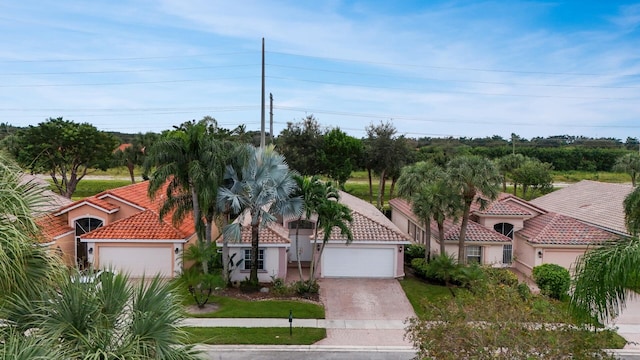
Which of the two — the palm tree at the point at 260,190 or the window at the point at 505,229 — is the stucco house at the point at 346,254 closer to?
the palm tree at the point at 260,190

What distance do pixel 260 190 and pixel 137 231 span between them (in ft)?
26.6

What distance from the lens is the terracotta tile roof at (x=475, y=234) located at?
25484mm

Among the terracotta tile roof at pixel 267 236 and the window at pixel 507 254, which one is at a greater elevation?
the terracotta tile roof at pixel 267 236

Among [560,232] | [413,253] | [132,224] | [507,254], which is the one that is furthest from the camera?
[413,253]

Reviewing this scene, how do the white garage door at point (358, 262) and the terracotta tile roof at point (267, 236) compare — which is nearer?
the terracotta tile roof at point (267, 236)

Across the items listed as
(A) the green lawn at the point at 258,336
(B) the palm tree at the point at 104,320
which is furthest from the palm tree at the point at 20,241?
(A) the green lawn at the point at 258,336

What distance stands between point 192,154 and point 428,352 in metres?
13.8

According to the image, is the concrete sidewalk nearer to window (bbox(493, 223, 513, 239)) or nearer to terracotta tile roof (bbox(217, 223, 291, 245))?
terracotta tile roof (bbox(217, 223, 291, 245))

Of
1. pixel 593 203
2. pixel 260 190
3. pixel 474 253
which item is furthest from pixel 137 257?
pixel 593 203

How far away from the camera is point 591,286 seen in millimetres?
9820

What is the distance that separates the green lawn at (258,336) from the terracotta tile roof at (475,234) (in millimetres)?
11561

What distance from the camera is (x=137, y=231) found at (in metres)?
23.8

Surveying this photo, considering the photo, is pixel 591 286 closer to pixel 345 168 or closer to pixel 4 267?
pixel 4 267

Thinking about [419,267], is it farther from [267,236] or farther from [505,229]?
[267,236]
